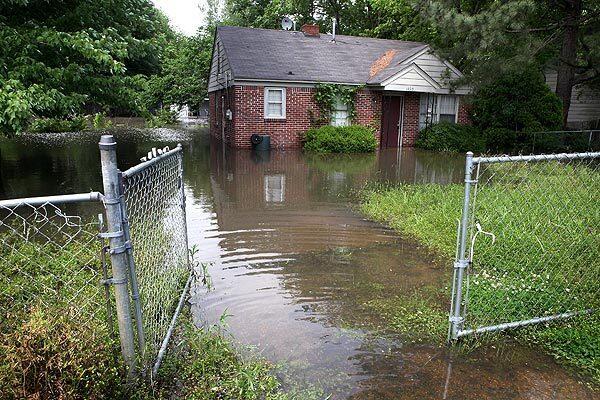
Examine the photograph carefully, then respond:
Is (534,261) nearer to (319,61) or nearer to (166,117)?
(319,61)

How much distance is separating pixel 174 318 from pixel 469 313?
106 inches

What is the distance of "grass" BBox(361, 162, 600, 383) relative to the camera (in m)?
4.00

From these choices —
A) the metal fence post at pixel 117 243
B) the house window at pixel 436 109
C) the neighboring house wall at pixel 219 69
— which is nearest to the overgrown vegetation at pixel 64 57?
the metal fence post at pixel 117 243

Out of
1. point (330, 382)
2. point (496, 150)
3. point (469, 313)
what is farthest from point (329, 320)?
point (496, 150)

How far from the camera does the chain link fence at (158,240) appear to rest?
10.7 ft

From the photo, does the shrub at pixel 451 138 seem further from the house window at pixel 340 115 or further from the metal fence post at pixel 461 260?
the metal fence post at pixel 461 260

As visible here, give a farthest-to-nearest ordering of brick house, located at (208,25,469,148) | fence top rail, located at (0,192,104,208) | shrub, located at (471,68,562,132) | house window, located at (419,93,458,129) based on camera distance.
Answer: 1. house window, located at (419,93,458,129)
2. brick house, located at (208,25,469,148)
3. shrub, located at (471,68,562,132)
4. fence top rail, located at (0,192,104,208)

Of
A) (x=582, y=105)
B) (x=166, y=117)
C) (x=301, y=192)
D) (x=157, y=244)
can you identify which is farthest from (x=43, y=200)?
(x=166, y=117)

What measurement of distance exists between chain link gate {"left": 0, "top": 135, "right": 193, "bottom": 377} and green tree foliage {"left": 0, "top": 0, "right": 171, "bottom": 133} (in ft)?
8.03

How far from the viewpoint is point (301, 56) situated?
19.1 meters

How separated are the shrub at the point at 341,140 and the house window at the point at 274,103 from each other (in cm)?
145

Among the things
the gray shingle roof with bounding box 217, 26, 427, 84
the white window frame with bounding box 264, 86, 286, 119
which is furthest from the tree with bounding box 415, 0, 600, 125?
the white window frame with bounding box 264, 86, 286, 119

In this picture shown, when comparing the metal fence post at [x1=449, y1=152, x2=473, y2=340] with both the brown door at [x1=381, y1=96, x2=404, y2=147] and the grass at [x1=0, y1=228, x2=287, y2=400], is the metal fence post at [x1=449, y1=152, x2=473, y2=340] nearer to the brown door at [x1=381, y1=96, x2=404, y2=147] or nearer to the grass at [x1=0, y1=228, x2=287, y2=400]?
the grass at [x1=0, y1=228, x2=287, y2=400]

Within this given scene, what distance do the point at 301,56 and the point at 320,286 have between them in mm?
15612
